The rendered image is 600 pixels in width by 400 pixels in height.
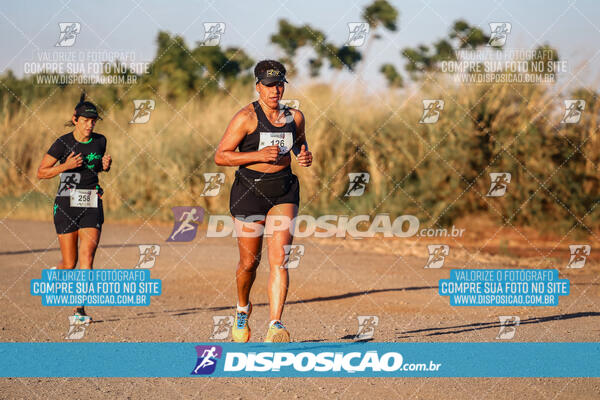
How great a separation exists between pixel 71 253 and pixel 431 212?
10.4 meters

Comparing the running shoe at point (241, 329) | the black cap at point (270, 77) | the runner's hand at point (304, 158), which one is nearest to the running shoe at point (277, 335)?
the running shoe at point (241, 329)

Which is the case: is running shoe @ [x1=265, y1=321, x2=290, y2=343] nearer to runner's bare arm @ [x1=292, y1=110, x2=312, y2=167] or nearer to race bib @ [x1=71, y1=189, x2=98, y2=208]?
runner's bare arm @ [x1=292, y1=110, x2=312, y2=167]

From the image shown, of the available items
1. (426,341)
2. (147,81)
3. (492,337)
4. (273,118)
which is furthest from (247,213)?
(147,81)

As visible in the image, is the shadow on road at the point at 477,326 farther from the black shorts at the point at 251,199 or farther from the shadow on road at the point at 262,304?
the shadow on road at the point at 262,304

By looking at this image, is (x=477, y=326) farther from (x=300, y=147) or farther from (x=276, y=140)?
(x=276, y=140)

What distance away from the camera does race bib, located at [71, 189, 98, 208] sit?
26.0 feet

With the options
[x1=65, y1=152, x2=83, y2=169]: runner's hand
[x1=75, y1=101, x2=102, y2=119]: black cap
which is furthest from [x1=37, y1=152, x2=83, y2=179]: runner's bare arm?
[x1=75, y1=101, x2=102, y2=119]: black cap

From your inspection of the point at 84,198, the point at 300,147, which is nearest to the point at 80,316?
the point at 84,198

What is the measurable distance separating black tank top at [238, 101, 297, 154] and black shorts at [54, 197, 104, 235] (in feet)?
6.68

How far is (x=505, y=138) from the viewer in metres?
17.2

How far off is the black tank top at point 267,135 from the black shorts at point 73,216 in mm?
2036

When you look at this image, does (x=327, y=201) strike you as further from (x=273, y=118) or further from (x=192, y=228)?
(x=273, y=118)

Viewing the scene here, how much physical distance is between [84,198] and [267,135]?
224cm

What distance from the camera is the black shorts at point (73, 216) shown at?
799 centimetres
